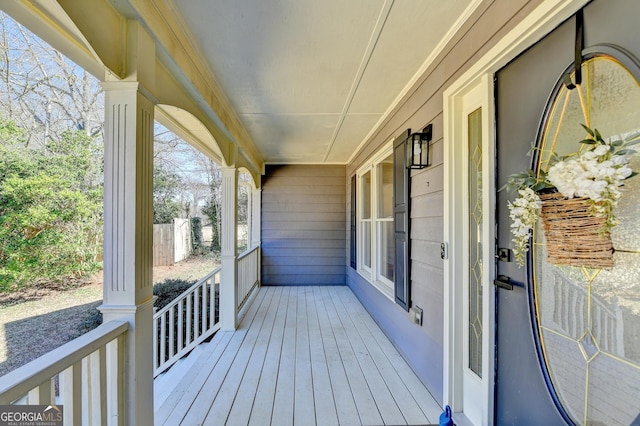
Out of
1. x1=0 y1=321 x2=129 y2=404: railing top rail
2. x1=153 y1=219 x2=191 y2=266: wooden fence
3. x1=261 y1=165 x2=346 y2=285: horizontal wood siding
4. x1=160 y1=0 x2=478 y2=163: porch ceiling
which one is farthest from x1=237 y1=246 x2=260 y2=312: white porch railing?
x1=153 y1=219 x2=191 y2=266: wooden fence

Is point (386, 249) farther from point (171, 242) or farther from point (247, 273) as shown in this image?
point (171, 242)

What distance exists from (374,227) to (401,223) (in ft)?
4.39

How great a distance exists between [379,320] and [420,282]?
152 cm

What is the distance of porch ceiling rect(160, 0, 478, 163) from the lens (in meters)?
1.58

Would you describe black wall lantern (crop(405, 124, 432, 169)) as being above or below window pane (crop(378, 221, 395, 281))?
above

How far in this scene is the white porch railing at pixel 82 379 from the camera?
0.93 metres

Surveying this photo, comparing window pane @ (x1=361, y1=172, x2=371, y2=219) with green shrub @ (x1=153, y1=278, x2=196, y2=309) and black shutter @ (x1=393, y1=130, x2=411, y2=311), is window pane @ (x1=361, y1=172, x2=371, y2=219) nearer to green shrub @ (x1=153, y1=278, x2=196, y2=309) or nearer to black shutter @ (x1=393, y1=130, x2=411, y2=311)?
black shutter @ (x1=393, y1=130, x2=411, y2=311)

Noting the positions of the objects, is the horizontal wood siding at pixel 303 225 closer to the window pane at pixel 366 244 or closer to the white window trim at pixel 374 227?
the white window trim at pixel 374 227

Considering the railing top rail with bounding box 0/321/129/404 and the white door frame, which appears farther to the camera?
the white door frame

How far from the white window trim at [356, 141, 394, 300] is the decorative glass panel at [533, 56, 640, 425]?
2069 mm

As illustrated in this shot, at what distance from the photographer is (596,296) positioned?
0.98 m

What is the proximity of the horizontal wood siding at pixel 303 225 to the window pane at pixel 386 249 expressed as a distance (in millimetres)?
2187

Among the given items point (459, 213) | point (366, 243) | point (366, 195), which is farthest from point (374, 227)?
point (459, 213)

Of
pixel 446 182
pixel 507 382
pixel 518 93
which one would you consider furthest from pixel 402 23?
pixel 507 382
